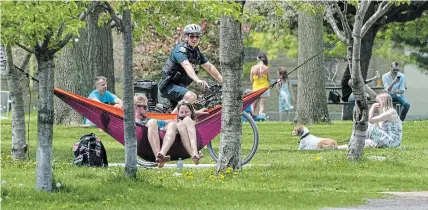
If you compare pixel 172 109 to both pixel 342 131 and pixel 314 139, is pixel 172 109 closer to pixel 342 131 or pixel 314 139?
pixel 314 139

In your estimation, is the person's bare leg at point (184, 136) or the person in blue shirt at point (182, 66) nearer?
the person's bare leg at point (184, 136)

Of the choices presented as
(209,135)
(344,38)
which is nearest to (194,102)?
(209,135)

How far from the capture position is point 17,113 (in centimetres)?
1589

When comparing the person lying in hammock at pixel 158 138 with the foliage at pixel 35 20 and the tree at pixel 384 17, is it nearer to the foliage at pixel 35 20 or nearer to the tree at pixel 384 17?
the foliage at pixel 35 20

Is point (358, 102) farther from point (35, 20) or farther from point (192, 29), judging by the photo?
point (35, 20)

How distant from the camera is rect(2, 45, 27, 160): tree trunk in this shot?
15.8 meters

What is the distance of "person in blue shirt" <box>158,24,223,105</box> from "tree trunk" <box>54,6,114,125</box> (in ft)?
26.5

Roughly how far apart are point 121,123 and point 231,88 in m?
1.58

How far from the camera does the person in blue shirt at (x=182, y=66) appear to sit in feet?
49.7

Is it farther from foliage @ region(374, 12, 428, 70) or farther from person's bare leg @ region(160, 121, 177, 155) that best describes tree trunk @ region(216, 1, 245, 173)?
foliage @ region(374, 12, 428, 70)

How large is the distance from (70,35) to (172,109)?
4.55 metres

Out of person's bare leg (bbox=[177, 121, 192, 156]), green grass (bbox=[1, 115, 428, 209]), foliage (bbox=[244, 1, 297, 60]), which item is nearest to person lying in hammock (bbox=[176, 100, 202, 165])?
person's bare leg (bbox=[177, 121, 192, 156])

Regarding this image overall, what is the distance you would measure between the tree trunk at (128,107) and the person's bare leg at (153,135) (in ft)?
5.65

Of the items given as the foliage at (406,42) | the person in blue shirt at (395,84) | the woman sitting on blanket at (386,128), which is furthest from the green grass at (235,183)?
the foliage at (406,42)
